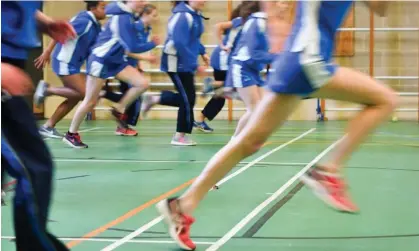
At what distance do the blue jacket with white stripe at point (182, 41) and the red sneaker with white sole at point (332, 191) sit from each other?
14.9 feet

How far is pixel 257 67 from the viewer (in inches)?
241

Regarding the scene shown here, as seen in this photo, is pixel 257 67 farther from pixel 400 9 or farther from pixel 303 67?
pixel 400 9

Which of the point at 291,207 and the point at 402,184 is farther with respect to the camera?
the point at 402,184

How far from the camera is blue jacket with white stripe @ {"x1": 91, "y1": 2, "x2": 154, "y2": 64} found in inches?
300

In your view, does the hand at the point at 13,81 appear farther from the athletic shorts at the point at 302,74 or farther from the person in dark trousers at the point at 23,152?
the athletic shorts at the point at 302,74

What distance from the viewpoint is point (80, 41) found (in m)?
7.84

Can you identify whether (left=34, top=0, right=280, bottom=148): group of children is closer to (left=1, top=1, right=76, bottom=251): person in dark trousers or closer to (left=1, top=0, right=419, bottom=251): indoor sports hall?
(left=1, top=0, right=419, bottom=251): indoor sports hall

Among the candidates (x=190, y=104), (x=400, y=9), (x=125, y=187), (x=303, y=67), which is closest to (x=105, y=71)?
(x=190, y=104)

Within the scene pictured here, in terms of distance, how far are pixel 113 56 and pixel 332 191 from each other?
5.14 metres

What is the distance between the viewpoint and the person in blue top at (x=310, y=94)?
271 cm

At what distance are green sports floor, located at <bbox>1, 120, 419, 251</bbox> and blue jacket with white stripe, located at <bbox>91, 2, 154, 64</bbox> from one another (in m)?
0.94

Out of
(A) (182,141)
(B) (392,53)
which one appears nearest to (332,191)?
(A) (182,141)

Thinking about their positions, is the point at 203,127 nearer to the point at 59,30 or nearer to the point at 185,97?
the point at 185,97

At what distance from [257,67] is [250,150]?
326 centimetres
